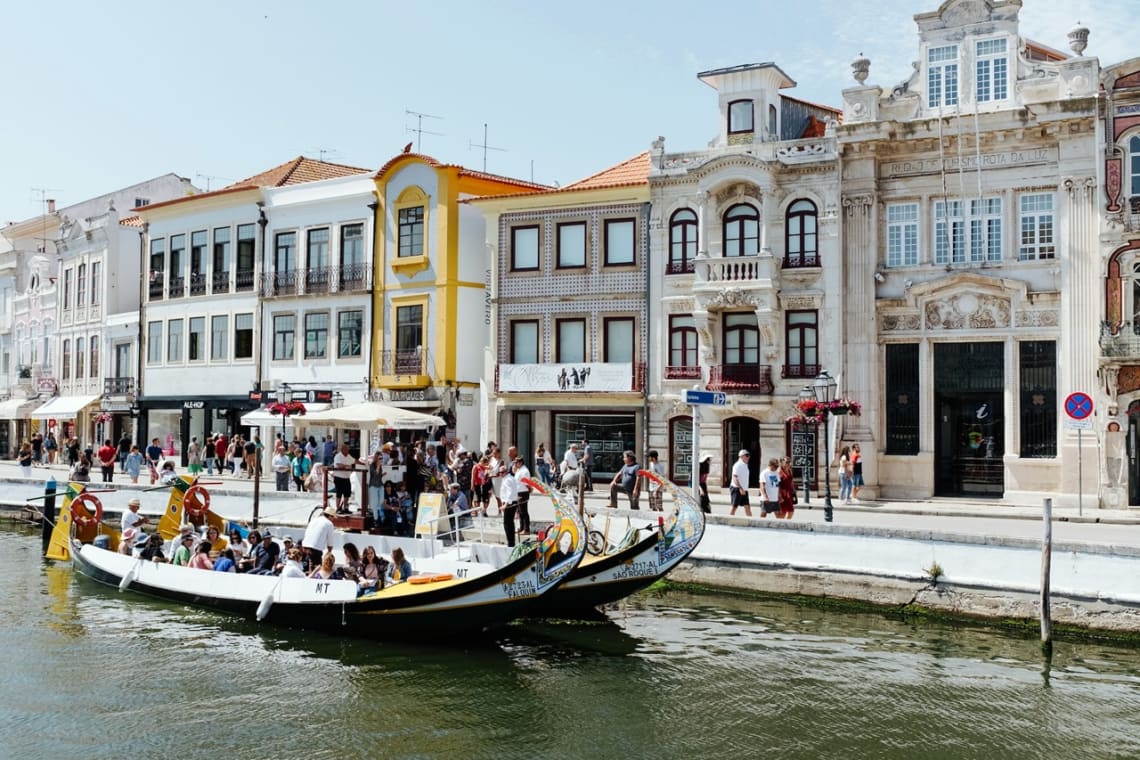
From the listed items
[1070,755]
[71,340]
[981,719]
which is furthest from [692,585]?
[71,340]

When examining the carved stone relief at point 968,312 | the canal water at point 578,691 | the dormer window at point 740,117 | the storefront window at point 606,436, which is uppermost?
the dormer window at point 740,117

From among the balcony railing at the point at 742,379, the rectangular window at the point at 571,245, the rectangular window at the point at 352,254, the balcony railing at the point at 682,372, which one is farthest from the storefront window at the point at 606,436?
the rectangular window at the point at 352,254

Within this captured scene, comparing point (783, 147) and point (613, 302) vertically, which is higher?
point (783, 147)

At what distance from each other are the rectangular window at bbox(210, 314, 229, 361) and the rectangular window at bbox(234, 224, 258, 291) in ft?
4.68

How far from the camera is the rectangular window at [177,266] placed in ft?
149

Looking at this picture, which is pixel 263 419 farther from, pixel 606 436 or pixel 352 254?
pixel 606 436

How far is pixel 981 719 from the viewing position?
1477cm

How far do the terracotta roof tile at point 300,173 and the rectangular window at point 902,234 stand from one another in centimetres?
2037

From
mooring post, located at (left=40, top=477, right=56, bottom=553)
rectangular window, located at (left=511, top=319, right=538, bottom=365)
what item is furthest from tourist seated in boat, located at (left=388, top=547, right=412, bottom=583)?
rectangular window, located at (left=511, top=319, right=538, bottom=365)

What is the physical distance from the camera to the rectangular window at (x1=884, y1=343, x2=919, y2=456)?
103 feet

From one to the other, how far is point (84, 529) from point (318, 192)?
17.6 m

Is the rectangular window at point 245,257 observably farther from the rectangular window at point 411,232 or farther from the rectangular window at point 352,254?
the rectangular window at point 411,232

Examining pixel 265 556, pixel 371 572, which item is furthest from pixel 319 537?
pixel 371 572

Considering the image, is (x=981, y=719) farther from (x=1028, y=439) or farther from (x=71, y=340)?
(x=71, y=340)
